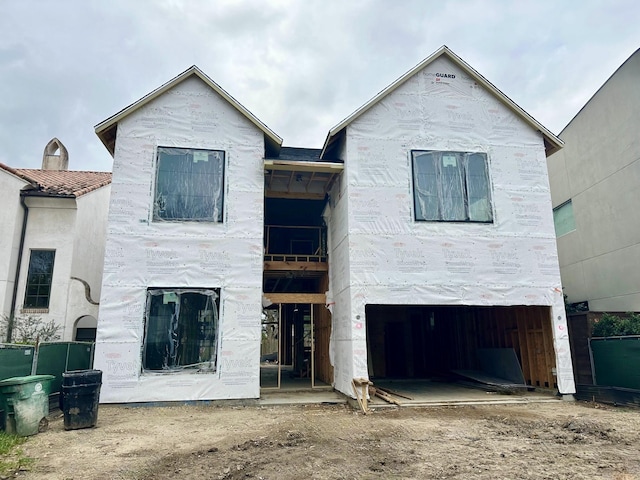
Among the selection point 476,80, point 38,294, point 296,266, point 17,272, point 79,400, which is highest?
point 476,80

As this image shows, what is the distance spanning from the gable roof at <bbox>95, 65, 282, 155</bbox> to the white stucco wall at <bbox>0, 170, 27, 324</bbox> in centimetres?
355

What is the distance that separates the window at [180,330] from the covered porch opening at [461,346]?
20.5 feet

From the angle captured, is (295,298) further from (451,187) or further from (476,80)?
(476,80)

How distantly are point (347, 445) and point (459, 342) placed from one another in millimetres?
10349

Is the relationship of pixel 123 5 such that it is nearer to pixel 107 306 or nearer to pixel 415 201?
pixel 107 306

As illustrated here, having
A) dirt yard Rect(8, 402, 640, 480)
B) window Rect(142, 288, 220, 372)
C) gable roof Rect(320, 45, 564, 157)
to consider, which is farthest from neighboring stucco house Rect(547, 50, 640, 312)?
window Rect(142, 288, 220, 372)

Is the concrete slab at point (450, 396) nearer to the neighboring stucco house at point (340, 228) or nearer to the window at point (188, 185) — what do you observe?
the neighboring stucco house at point (340, 228)

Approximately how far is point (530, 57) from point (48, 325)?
1619 cm

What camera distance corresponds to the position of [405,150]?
461 inches

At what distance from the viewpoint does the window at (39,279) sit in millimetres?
12898

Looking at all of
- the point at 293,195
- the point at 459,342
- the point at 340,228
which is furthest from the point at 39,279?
the point at 459,342

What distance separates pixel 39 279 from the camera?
1305cm

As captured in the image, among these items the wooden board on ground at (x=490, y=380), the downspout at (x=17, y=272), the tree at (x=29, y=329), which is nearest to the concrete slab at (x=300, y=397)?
the wooden board on ground at (x=490, y=380)

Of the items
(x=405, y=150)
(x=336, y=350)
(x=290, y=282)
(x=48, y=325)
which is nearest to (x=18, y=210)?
(x=48, y=325)
